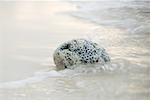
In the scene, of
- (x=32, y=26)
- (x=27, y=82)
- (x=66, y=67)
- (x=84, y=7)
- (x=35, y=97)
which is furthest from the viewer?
(x=84, y=7)

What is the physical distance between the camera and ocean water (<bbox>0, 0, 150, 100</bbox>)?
2.39 meters

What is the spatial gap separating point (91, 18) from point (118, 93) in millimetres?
2362

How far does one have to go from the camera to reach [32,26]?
398 centimetres

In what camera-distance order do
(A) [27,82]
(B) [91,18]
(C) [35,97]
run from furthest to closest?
(B) [91,18], (A) [27,82], (C) [35,97]

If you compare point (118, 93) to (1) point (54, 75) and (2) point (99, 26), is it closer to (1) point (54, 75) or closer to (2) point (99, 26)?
(1) point (54, 75)

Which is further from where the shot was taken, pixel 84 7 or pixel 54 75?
pixel 84 7

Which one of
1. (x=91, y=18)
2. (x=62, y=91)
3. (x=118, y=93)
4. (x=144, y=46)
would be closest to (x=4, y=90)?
(x=62, y=91)

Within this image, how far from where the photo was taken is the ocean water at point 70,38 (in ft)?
7.84

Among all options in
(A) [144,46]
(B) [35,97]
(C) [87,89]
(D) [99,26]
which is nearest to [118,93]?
(C) [87,89]

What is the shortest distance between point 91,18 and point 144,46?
4.73 feet

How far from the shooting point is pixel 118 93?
7.61ft

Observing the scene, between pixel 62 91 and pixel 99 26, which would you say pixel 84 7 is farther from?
pixel 62 91

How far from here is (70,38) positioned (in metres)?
3.58

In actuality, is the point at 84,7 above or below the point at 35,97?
above
